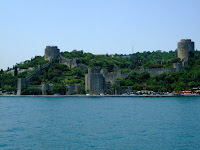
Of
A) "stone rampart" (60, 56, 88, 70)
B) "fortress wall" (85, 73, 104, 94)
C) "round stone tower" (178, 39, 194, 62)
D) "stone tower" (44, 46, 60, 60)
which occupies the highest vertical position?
"stone tower" (44, 46, 60, 60)

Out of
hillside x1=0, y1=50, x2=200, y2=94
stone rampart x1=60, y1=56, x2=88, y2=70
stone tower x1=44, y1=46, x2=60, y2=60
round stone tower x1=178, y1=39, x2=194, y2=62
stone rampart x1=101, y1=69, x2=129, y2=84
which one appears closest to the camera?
hillside x1=0, y1=50, x2=200, y2=94

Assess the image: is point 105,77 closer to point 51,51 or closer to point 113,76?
point 113,76

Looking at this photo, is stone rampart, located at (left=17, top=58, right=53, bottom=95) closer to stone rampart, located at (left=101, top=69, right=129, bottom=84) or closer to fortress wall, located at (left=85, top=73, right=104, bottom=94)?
fortress wall, located at (left=85, top=73, right=104, bottom=94)

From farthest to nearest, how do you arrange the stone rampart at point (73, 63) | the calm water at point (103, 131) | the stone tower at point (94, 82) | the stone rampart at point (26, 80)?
the stone rampart at point (73, 63)
the stone rampart at point (26, 80)
the stone tower at point (94, 82)
the calm water at point (103, 131)

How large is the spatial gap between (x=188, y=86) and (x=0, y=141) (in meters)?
41.1

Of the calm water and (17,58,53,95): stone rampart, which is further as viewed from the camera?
(17,58,53,95): stone rampart

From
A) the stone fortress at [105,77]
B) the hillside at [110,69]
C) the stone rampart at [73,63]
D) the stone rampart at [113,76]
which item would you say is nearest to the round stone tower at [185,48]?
the stone fortress at [105,77]

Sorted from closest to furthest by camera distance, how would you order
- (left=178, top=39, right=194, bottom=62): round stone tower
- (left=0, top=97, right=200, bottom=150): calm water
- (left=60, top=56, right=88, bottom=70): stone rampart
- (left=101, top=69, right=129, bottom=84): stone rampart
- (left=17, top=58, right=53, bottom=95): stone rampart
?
(left=0, top=97, right=200, bottom=150): calm water, (left=101, top=69, right=129, bottom=84): stone rampart, (left=17, top=58, right=53, bottom=95): stone rampart, (left=178, top=39, right=194, bottom=62): round stone tower, (left=60, top=56, right=88, bottom=70): stone rampart

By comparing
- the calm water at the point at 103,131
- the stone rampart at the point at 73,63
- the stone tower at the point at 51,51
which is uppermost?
the stone tower at the point at 51,51

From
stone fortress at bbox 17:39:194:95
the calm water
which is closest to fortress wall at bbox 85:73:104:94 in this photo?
stone fortress at bbox 17:39:194:95

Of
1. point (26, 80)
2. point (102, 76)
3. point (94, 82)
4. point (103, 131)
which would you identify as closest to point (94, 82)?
point (94, 82)

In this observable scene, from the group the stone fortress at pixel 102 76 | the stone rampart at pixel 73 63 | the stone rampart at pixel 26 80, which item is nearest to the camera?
the stone fortress at pixel 102 76

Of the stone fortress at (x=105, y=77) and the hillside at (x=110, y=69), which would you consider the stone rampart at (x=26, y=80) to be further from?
the stone fortress at (x=105, y=77)

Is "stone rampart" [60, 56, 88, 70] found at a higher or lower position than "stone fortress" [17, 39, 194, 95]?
higher
